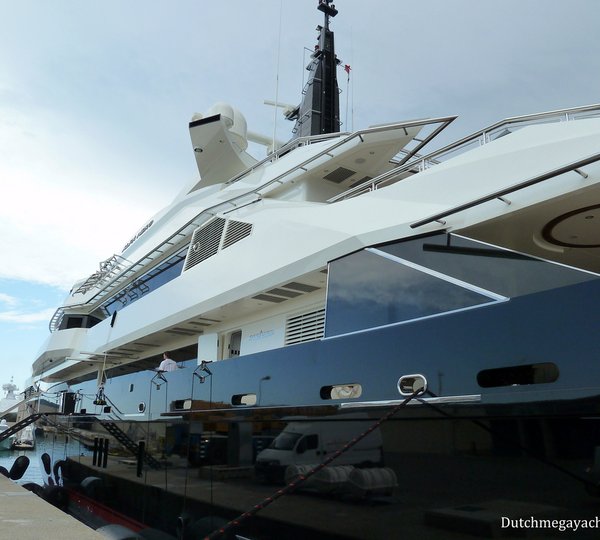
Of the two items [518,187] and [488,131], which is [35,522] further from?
[488,131]

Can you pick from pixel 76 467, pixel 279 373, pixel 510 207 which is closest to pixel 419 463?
pixel 279 373

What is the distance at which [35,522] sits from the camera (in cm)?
441

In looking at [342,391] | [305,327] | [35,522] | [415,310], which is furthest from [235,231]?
[35,522]

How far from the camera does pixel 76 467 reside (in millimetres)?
11320

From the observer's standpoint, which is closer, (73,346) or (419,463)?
(419,463)

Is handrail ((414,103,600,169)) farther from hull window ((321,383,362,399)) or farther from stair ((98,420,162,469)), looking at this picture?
stair ((98,420,162,469))

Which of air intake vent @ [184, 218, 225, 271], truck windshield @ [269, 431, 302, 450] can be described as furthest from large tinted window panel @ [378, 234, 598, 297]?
air intake vent @ [184, 218, 225, 271]

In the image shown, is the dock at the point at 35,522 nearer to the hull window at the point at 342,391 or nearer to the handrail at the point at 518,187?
the hull window at the point at 342,391

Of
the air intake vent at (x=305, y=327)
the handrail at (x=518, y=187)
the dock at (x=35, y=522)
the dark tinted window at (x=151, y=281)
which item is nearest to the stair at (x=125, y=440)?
the dock at (x=35, y=522)

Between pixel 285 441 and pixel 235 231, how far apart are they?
14.5 feet

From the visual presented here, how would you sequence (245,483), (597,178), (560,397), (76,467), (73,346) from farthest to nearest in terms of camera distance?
(73,346), (76,467), (245,483), (597,178), (560,397)

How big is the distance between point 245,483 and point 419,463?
2.33 meters

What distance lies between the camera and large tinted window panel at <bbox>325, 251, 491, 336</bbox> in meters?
4.73

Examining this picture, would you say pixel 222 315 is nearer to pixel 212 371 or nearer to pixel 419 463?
pixel 212 371
